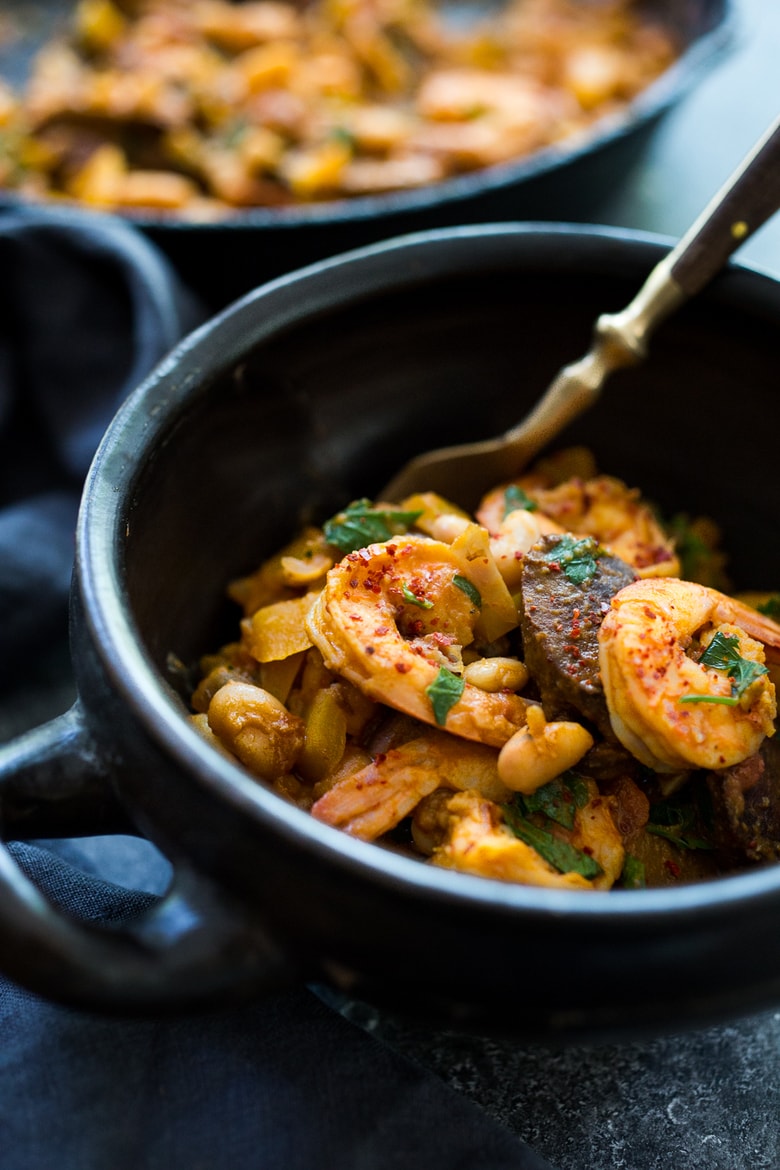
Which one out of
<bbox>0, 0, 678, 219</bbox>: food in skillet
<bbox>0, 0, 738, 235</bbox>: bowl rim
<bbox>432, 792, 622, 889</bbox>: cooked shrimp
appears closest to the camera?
<bbox>432, 792, 622, 889</bbox>: cooked shrimp

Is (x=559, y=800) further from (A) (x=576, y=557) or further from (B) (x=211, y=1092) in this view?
(B) (x=211, y=1092)

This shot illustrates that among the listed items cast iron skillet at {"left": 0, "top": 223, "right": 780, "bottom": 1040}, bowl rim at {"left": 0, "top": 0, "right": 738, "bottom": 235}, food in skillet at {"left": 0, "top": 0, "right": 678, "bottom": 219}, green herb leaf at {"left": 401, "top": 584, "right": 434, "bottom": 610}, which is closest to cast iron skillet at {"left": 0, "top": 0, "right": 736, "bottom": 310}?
bowl rim at {"left": 0, "top": 0, "right": 738, "bottom": 235}

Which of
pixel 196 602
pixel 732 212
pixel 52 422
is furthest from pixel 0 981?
pixel 732 212

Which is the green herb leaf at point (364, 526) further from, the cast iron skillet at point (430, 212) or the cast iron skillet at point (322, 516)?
the cast iron skillet at point (430, 212)

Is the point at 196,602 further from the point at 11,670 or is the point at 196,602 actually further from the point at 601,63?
the point at 601,63

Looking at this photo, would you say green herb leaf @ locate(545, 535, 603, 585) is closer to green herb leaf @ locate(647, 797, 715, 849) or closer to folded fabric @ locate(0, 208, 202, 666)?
green herb leaf @ locate(647, 797, 715, 849)
